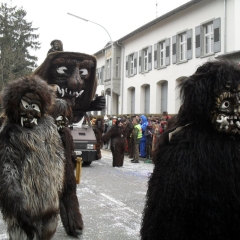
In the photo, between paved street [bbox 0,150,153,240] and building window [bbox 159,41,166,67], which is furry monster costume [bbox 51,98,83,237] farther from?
building window [bbox 159,41,166,67]

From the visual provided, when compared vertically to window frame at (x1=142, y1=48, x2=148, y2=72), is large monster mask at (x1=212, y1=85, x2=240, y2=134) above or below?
below

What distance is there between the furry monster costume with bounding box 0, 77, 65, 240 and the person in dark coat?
9.90 metres

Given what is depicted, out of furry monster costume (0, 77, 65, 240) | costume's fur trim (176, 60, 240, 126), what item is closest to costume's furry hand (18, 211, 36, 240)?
furry monster costume (0, 77, 65, 240)

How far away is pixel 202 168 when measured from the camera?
2375 mm

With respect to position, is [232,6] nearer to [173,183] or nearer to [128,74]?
[128,74]

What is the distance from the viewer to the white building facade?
21.7m

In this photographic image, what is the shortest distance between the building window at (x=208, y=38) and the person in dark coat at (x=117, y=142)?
1084cm

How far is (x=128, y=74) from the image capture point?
114 feet

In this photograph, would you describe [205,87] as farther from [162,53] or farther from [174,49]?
[162,53]

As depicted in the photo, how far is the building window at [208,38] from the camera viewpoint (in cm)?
2300

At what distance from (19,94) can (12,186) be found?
3.37 feet

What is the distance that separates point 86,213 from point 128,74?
93.4ft

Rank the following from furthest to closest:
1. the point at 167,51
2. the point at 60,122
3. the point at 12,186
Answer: the point at 167,51 → the point at 60,122 → the point at 12,186

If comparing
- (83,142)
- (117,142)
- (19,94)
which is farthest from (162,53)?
(19,94)
